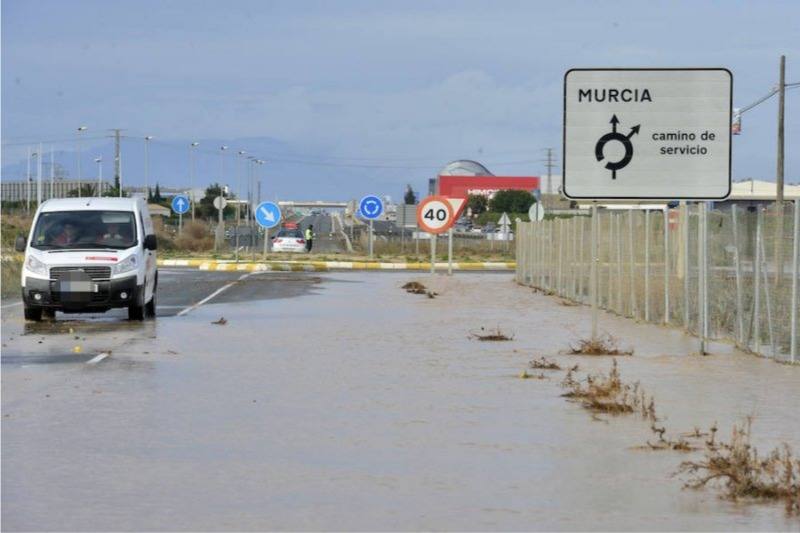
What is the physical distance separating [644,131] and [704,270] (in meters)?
2.02

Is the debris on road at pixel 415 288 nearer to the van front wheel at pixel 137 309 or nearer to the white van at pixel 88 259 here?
the white van at pixel 88 259

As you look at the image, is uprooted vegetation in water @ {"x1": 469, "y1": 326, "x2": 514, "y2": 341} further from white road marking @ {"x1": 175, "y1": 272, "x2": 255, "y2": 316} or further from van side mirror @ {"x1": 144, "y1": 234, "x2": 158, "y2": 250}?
white road marking @ {"x1": 175, "y1": 272, "x2": 255, "y2": 316}

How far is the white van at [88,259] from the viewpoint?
73.6 feet

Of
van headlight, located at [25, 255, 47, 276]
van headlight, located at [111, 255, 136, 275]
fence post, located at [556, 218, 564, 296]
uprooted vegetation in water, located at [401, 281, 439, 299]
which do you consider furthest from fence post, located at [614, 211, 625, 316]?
van headlight, located at [25, 255, 47, 276]

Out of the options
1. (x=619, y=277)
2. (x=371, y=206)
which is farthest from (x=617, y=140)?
(x=371, y=206)

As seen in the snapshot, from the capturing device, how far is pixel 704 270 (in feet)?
62.0

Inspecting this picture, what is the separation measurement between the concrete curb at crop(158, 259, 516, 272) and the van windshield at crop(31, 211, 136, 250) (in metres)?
23.9

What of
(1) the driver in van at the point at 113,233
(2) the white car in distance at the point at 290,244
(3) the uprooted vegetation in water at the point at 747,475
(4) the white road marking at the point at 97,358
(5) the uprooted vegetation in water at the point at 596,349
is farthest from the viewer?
(2) the white car in distance at the point at 290,244

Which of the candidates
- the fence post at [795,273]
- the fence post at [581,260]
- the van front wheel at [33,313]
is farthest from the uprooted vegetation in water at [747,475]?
the fence post at [581,260]

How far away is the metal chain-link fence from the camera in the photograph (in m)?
16.8

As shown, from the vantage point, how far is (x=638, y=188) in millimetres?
18375

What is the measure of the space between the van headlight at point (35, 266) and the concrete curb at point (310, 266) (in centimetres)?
2505

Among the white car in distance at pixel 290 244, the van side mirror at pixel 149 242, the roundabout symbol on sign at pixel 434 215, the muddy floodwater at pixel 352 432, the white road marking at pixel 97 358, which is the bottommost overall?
the muddy floodwater at pixel 352 432

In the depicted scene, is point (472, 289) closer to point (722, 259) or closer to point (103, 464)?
point (722, 259)
